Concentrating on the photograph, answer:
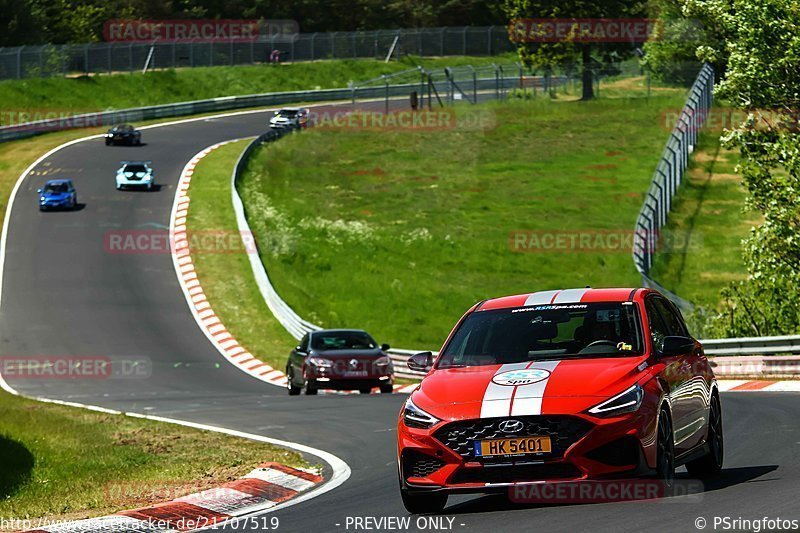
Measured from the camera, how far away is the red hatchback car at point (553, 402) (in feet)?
30.1

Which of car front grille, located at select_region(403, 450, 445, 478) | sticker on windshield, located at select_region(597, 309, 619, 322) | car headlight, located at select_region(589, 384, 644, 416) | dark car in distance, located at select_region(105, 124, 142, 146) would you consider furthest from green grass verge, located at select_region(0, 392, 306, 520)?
dark car in distance, located at select_region(105, 124, 142, 146)

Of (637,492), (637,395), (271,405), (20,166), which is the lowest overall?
(20,166)

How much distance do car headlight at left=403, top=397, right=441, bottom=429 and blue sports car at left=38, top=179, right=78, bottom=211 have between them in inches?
1794

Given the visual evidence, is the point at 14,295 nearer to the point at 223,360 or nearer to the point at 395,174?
the point at 223,360

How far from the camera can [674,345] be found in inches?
404

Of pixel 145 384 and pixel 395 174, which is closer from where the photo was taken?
pixel 145 384

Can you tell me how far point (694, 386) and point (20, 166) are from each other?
54463 mm

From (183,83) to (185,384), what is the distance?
62.5m

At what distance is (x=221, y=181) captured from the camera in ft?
191

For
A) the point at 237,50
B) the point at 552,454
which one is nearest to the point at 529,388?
the point at 552,454

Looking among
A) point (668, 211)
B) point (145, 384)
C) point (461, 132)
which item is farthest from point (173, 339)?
point (461, 132)

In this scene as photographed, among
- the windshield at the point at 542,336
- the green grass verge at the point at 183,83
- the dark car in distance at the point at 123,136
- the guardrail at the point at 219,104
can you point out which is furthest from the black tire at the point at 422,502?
the green grass verge at the point at 183,83

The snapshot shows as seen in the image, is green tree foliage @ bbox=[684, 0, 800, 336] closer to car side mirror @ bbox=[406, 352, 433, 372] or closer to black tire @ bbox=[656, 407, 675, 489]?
car side mirror @ bbox=[406, 352, 433, 372]

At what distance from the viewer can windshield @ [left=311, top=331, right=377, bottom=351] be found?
1110 inches
